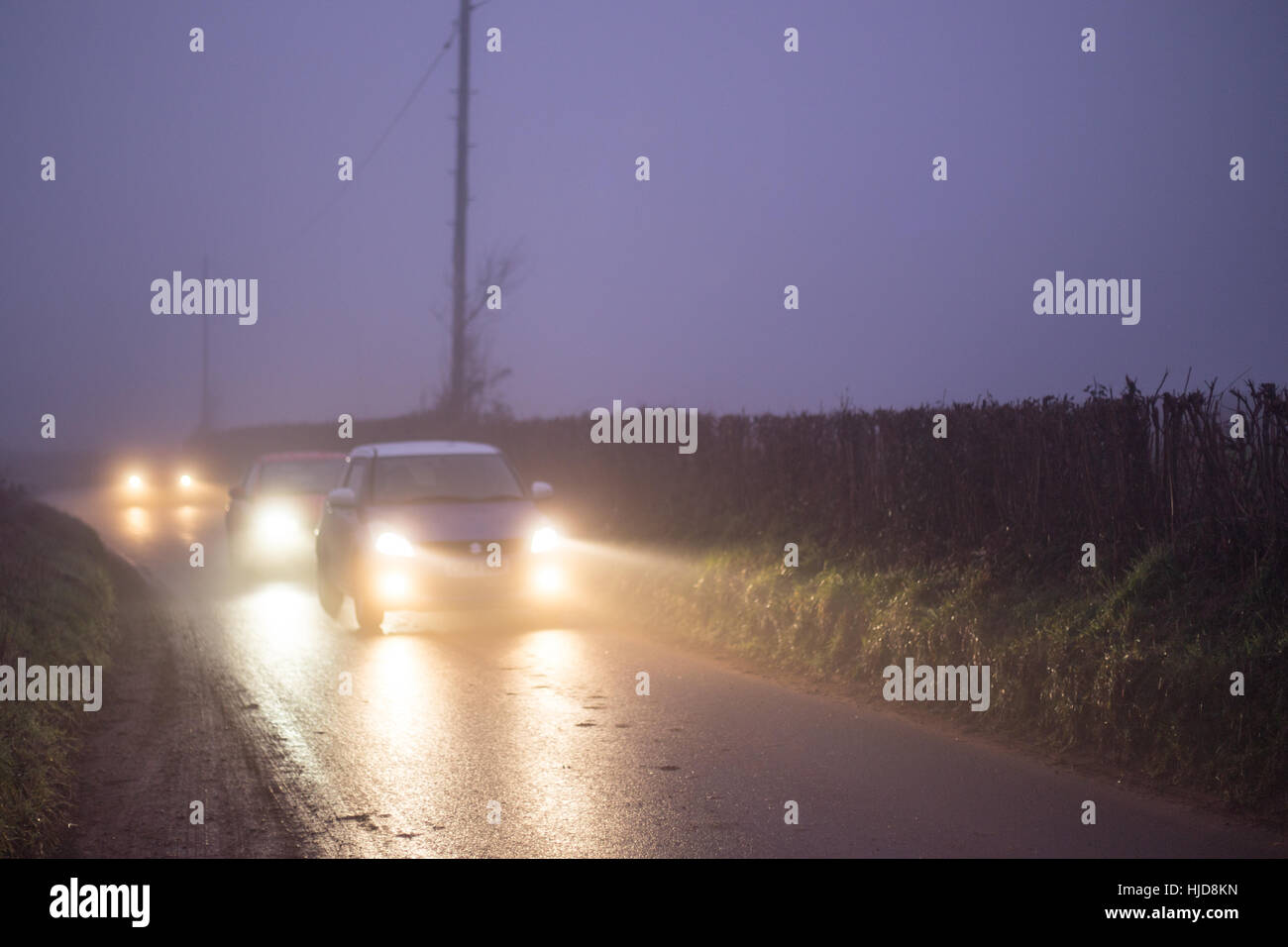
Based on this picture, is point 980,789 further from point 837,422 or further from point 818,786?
point 837,422

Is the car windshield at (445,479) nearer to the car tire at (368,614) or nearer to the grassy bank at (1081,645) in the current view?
the car tire at (368,614)

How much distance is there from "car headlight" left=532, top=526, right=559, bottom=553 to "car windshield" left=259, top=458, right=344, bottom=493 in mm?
7639

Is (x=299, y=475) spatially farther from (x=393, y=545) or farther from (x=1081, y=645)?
(x=1081, y=645)

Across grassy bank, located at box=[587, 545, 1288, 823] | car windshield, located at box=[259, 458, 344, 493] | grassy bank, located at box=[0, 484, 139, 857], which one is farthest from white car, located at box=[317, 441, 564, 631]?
car windshield, located at box=[259, 458, 344, 493]

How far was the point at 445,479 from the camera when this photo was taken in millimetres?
14125

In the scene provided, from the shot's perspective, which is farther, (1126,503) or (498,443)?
(498,443)

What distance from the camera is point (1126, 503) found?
32.7 feet

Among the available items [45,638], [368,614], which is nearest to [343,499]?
[368,614]

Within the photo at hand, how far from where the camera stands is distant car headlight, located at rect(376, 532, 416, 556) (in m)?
12.5
